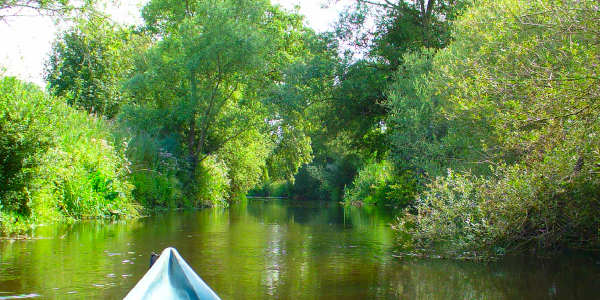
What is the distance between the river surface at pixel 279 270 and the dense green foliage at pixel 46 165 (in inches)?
39.4

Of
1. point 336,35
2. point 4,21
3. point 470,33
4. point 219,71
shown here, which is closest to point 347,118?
point 336,35

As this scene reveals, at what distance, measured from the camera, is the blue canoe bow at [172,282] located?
2773 mm

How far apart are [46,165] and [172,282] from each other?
11.6 m

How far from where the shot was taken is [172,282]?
2881 mm

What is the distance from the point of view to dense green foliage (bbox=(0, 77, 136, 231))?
12.5 metres

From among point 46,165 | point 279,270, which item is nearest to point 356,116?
point 46,165

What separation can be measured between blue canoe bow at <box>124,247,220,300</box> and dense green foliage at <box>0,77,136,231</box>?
35.7ft

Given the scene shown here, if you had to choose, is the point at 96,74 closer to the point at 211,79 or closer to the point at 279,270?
the point at 211,79

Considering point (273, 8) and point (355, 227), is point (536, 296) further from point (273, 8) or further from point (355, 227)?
point (273, 8)

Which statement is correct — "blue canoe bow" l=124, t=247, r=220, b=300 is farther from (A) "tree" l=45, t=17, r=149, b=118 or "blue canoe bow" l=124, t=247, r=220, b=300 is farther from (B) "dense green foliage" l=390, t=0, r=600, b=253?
(A) "tree" l=45, t=17, r=149, b=118

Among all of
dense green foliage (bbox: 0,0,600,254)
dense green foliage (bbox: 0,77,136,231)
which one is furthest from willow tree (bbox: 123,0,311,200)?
dense green foliage (bbox: 0,77,136,231)

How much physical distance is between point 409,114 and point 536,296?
531 inches

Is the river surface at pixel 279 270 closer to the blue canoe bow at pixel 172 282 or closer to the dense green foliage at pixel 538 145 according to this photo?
the dense green foliage at pixel 538 145

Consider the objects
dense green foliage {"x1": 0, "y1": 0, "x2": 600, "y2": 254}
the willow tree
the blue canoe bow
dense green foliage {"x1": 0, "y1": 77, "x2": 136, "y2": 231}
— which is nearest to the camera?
the blue canoe bow
